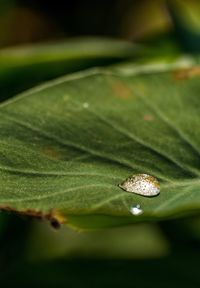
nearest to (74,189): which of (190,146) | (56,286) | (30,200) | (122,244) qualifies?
(30,200)

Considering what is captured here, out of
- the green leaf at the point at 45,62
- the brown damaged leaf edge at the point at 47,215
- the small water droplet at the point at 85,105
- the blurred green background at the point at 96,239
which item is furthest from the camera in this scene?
the green leaf at the point at 45,62

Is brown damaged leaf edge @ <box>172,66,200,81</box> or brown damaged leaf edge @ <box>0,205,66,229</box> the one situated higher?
brown damaged leaf edge @ <box>172,66,200,81</box>

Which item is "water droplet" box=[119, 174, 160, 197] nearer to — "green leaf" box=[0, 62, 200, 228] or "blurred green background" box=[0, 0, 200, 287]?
"green leaf" box=[0, 62, 200, 228]

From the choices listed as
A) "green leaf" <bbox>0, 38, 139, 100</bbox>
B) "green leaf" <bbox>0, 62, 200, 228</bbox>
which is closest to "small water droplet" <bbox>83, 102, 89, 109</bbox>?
"green leaf" <bbox>0, 62, 200, 228</bbox>

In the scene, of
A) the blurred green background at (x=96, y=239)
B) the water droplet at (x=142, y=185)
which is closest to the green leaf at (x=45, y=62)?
the blurred green background at (x=96, y=239)

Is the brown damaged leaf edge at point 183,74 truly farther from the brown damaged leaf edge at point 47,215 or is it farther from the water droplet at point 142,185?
the brown damaged leaf edge at point 47,215

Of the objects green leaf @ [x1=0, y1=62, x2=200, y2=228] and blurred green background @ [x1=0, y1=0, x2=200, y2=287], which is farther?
blurred green background @ [x1=0, y1=0, x2=200, y2=287]
